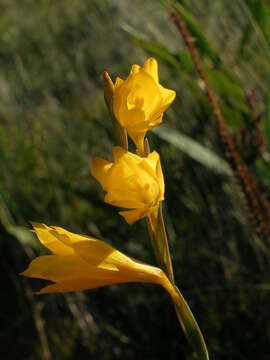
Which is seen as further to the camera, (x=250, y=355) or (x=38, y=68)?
(x=38, y=68)

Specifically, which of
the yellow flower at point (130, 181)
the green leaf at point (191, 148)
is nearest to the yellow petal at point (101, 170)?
the yellow flower at point (130, 181)

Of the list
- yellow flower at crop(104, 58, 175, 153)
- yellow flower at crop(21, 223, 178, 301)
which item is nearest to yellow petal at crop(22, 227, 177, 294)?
yellow flower at crop(21, 223, 178, 301)

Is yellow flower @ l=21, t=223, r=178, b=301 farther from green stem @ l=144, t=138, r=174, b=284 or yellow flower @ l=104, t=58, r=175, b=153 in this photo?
yellow flower @ l=104, t=58, r=175, b=153

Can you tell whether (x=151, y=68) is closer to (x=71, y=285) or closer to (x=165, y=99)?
(x=165, y=99)

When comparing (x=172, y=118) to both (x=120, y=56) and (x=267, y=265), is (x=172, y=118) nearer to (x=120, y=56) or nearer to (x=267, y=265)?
(x=267, y=265)

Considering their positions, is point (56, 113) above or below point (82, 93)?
above

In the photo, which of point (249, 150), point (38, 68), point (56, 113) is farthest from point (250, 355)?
point (38, 68)

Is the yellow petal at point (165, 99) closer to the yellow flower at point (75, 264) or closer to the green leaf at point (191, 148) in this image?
the yellow flower at point (75, 264)
